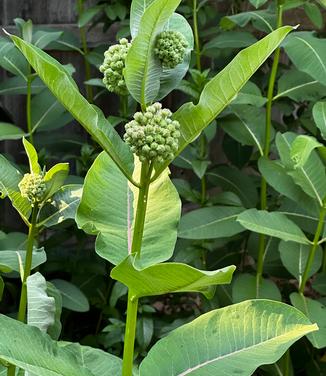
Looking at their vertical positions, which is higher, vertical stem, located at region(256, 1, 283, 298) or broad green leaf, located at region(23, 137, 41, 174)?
broad green leaf, located at region(23, 137, 41, 174)

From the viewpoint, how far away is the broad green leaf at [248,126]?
2.76 meters

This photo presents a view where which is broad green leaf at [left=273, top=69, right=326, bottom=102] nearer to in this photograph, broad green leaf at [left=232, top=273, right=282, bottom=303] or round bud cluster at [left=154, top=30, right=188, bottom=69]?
broad green leaf at [left=232, top=273, right=282, bottom=303]

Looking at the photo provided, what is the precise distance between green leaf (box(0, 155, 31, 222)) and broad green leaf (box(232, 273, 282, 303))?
3.48ft

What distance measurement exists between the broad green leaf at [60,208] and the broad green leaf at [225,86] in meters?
0.58

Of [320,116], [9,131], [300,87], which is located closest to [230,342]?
[320,116]

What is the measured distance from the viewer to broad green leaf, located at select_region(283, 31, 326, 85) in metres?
2.57

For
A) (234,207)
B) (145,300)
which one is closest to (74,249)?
(145,300)

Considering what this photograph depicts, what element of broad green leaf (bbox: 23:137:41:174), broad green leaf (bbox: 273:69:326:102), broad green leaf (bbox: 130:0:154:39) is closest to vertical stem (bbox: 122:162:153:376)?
broad green leaf (bbox: 130:0:154:39)

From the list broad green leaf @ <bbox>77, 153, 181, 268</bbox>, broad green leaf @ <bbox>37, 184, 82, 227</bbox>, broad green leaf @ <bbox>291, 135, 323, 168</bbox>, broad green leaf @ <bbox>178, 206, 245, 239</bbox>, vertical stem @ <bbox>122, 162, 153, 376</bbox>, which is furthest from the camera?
broad green leaf @ <bbox>178, 206, 245, 239</bbox>

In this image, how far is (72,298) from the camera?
110 inches

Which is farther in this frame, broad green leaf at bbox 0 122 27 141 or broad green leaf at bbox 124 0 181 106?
broad green leaf at bbox 0 122 27 141

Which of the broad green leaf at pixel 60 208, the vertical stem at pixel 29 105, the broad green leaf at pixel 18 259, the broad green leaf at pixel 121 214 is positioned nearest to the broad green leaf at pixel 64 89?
the broad green leaf at pixel 121 214

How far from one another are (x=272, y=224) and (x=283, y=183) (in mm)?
239

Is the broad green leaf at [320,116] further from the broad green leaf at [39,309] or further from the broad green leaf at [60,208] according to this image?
the broad green leaf at [39,309]
